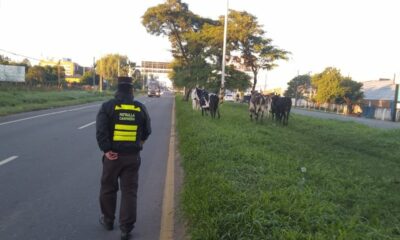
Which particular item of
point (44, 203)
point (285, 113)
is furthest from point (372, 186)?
point (285, 113)

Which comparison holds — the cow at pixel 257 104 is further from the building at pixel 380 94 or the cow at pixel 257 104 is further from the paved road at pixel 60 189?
the building at pixel 380 94

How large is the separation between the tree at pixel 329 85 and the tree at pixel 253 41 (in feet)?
101

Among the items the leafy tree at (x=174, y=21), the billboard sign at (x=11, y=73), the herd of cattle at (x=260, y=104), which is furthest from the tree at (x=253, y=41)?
the billboard sign at (x=11, y=73)

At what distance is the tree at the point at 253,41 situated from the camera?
107 ft

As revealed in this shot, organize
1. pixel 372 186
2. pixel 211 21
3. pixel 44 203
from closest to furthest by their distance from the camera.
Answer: pixel 44 203 → pixel 372 186 → pixel 211 21

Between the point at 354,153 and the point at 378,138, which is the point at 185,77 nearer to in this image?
the point at 378,138

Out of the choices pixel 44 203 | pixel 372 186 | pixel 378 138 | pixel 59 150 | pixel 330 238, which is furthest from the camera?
pixel 378 138

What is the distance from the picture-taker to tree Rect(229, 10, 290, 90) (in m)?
32.7

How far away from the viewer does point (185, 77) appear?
3662 cm

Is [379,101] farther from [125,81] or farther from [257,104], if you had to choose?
[125,81]

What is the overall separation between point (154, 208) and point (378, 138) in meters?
11.6

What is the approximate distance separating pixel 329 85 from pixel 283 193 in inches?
2364

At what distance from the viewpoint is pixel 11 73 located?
55.5 meters

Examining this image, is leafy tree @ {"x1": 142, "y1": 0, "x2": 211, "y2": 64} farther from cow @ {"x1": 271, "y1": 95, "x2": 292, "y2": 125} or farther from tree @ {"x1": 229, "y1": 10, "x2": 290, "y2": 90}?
cow @ {"x1": 271, "y1": 95, "x2": 292, "y2": 125}
